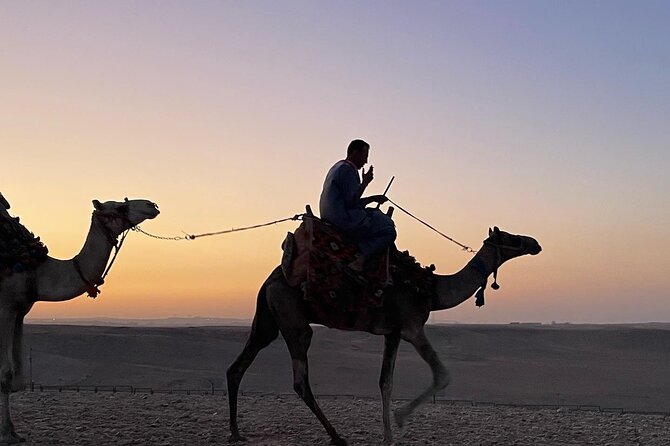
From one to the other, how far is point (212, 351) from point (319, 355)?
6.12m

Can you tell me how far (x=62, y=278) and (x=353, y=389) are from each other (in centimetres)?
2343

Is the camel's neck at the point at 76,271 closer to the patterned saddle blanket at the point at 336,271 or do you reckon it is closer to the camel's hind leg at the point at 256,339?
the camel's hind leg at the point at 256,339

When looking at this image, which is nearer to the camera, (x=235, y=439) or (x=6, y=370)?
(x=6, y=370)

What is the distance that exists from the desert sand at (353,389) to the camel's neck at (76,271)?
1730 mm

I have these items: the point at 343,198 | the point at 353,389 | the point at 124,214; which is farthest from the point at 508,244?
the point at 353,389

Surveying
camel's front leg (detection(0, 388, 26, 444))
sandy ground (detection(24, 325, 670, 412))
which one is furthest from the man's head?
sandy ground (detection(24, 325, 670, 412))

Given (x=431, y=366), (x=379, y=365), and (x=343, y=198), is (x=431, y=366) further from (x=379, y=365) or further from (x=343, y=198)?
(x=379, y=365)

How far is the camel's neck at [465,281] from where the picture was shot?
31.1ft

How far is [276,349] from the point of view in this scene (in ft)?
152

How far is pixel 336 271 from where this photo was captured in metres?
8.98

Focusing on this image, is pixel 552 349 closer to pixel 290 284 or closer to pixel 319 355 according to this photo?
pixel 319 355

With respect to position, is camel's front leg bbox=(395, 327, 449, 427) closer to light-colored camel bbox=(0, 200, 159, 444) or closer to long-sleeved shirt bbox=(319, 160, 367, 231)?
long-sleeved shirt bbox=(319, 160, 367, 231)

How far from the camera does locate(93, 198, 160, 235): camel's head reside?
9.36 meters

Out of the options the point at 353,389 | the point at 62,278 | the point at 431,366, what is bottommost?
the point at 353,389
